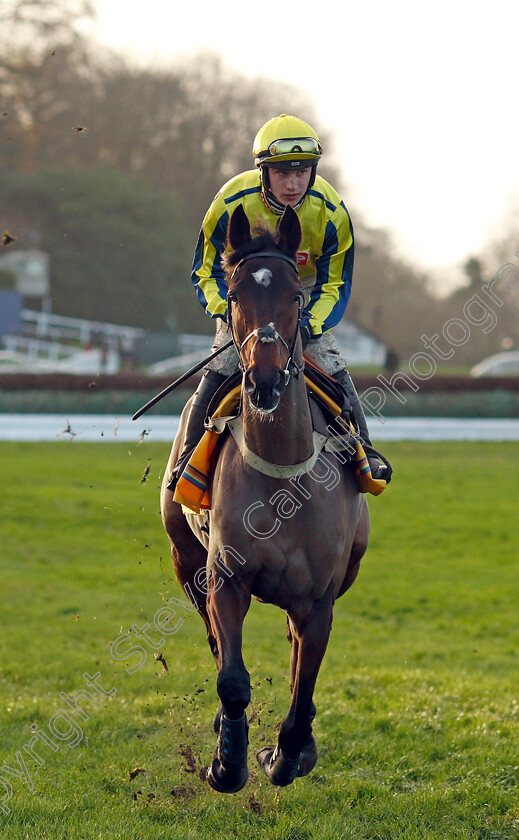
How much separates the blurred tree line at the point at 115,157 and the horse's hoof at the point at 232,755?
27142mm

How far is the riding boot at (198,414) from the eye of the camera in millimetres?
4273

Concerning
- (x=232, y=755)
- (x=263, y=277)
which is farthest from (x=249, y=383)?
(x=232, y=755)

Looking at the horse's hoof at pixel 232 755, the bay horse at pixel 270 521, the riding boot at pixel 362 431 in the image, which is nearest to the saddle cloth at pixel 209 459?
the bay horse at pixel 270 521

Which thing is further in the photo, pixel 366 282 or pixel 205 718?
pixel 366 282

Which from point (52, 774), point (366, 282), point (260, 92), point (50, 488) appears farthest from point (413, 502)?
point (366, 282)

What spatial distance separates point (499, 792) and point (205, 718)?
1900 mm

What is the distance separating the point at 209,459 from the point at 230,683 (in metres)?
0.91

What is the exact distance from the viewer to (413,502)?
14.3m

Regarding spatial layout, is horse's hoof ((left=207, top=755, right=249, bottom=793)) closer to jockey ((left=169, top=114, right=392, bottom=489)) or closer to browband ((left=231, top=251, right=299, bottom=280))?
jockey ((left=169, top=114, right=392, bottom=489))

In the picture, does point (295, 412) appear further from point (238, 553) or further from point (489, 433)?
point (489, 433)

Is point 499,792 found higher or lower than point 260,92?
lower

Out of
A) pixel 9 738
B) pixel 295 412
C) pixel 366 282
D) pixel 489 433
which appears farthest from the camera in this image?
pixel 366 282

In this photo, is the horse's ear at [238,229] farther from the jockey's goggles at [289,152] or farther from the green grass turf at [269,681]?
the green grass turf at [269,681]

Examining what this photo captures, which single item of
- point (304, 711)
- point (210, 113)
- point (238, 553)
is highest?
point (210, 113)
